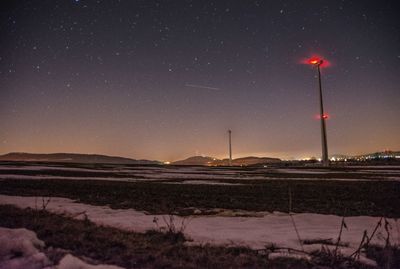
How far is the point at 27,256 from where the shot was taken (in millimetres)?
6320

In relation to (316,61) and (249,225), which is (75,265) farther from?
(316,61)

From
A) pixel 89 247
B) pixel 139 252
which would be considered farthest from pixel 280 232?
pixel 89 247

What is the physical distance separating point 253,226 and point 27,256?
5.90m

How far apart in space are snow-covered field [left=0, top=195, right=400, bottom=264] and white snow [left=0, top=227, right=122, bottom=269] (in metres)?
2.46

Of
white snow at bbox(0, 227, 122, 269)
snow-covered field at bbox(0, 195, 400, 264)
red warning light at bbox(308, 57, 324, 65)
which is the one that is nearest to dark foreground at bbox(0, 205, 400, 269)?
white snow at bbox(0, 227, 122, 269)

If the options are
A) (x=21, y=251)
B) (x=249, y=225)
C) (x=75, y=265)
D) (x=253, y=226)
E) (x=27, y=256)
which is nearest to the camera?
(x=75, y=265)

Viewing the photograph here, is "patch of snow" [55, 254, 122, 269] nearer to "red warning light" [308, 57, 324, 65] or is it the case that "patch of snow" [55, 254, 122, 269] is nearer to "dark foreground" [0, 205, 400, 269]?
"dark foreground" [0, 205, 400, 269]

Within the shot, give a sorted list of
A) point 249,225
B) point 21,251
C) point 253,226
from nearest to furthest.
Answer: point 21,251, point 253,226, point 249,225

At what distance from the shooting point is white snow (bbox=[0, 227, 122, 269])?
5922mm

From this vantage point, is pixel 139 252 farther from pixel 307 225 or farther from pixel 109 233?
pixel 307 225

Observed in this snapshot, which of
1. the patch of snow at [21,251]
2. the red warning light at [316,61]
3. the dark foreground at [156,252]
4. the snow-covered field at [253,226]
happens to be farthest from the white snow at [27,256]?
the red warning light at [316,61]

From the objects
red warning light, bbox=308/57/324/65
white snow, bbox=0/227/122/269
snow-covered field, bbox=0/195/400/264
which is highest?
red warning light, bbox=308/57/324/65

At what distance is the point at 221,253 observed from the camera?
23.3ft

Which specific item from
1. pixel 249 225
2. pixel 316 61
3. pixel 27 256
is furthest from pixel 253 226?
pixel 316 61
